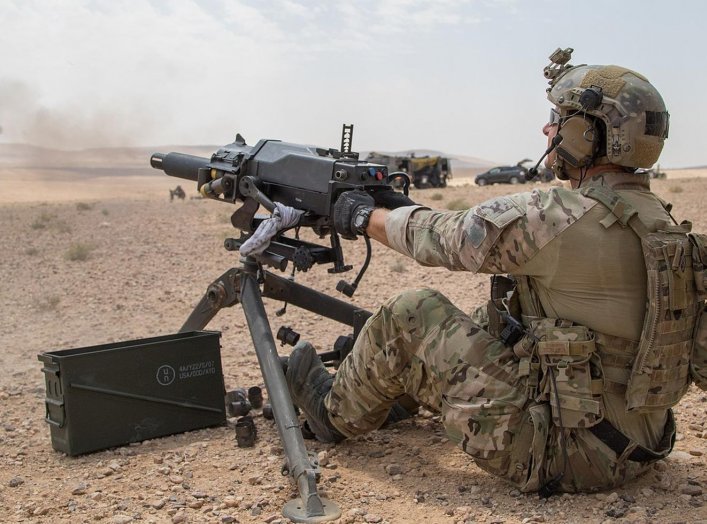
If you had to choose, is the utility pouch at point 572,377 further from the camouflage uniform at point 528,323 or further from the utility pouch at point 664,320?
the utility pouch at point 664,320

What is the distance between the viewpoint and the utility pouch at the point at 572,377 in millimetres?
3518

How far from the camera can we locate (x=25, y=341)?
25.9 ft

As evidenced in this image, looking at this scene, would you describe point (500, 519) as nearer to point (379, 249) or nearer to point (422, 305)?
point (422, 305)

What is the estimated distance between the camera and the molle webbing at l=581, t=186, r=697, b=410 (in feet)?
11.4

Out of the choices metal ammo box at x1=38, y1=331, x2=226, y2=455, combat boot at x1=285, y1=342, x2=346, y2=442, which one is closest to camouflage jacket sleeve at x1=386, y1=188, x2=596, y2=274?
combat boot at x1=285, y1=342, x2=346, y2=442

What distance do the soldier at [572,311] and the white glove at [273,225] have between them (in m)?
0.79

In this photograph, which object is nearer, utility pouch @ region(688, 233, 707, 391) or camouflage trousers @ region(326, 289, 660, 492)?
utility pouch @ region(688, 233, 707, 391)

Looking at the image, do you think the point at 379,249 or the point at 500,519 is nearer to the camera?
the point at 500,519

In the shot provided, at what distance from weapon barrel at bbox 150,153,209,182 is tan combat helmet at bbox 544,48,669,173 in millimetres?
2427

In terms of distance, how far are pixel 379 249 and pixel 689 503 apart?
887 centimetres

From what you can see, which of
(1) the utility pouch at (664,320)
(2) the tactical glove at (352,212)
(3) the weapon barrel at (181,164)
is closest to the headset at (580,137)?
(1) the utility pouch at (664,320)

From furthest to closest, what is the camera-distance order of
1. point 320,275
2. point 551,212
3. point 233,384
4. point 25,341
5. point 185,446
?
1. point 320,275
2. point 25,341
3. point 233,384
4. point 185,446
5. point 551,212

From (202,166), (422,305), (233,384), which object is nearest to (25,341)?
(233,384)

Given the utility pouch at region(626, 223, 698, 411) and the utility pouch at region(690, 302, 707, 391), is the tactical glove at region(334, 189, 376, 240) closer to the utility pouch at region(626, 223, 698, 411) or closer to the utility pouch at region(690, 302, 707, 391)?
the utility pouch at region(626, 223, 698, 411)
